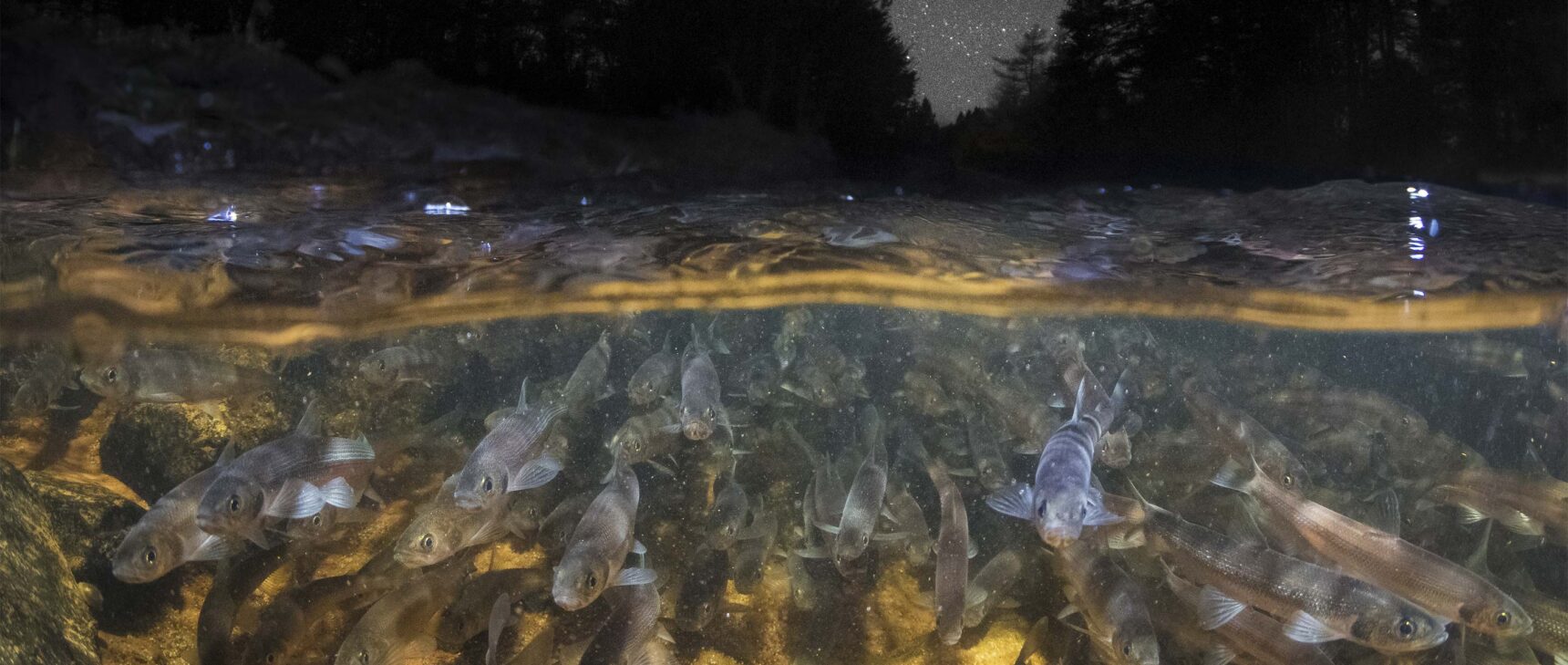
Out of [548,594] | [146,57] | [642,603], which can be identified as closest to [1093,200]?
[642,603]

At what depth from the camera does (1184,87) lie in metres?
4.68

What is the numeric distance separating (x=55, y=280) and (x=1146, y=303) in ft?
69.3

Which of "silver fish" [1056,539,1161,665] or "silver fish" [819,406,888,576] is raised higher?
"silver fish" [819,406,888,576]

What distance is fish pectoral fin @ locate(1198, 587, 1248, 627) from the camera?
5875 millimetres

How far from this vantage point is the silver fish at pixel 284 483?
5.67 metres

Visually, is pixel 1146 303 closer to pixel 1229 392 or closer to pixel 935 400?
pixel 1229 392

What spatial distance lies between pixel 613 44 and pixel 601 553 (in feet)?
12.7

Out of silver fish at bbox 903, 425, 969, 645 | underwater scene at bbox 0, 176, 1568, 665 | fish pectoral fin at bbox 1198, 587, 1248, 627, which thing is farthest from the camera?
silver fish at bbox 903, 425, 969, 645

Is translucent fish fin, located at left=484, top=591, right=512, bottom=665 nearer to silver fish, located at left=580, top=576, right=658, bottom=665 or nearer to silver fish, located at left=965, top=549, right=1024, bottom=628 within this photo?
silver fish, located at left=580, top=576, right=658, bottom=665

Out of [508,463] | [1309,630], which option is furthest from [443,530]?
[1309,630]

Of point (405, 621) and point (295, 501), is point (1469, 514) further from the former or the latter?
point (295, 501)

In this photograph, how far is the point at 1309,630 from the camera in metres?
5.64

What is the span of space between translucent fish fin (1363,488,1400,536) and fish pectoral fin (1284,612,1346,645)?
1.61 m

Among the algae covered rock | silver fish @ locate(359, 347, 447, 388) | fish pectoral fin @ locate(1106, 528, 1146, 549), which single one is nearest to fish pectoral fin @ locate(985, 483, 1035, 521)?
fish pectoral fin @ locate(1106, 528, 1146, 549)
